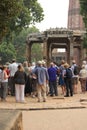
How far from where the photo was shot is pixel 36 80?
859 inches

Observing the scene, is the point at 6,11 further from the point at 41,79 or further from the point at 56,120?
the point at 41,79

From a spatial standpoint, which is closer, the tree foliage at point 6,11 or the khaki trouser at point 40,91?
the tree foliage at point 6,11

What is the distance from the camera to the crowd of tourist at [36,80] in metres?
21.1

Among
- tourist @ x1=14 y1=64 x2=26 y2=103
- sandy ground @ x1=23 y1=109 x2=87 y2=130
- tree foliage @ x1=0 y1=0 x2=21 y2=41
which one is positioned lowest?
sandy ground @ x1=23 y1=109 x2=87 y2=130

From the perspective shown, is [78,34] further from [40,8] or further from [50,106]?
[50,106]

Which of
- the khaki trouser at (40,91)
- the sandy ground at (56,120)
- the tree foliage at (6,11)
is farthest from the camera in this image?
the khaki trouser at (40,91)

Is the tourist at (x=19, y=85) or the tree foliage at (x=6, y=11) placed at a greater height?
the tree foliage at (x=6, y=11)

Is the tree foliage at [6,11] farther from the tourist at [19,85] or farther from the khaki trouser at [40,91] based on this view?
the khaki trouser at [40,91]

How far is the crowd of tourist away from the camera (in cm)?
2109

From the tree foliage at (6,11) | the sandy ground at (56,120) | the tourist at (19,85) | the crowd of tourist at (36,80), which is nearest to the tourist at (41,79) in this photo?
the crowd of tourist at (36,80)

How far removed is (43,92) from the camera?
2105 cm

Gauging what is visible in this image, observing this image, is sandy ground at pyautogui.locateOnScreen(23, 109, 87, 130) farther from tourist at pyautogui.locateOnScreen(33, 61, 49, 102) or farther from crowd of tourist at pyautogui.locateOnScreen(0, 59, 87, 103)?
crowd of tourist at pyautogui.locateOnScreen(0, 59, 87, 103)

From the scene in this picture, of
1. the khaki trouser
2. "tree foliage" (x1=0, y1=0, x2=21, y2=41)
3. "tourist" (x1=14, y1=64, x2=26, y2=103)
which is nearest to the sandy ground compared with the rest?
"tree foliage" (x1=0, y1=0, x2=21, y2=41)

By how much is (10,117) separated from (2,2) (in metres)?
4.59
